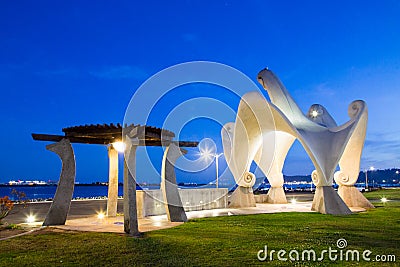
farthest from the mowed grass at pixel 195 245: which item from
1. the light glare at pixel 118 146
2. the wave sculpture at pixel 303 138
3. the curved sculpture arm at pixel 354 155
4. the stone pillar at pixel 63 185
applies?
the curved sculpture arm at pixel 354 155

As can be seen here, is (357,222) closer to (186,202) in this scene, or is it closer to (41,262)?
(186,202)

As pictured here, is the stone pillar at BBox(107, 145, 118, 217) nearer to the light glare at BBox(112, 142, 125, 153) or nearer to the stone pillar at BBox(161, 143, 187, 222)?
the light glare at BBox(112, 142, 125, 153)

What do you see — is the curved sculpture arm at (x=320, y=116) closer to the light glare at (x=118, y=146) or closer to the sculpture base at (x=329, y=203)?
the sculpture base at (x=329, y=203)

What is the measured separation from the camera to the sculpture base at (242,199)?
841 inches

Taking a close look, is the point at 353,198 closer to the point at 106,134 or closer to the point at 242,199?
the point at 242,199

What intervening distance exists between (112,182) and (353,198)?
13.2 metres

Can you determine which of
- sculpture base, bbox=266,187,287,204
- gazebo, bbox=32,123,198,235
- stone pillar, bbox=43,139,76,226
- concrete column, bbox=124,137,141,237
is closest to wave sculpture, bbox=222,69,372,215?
sculpture base, bbox=266,187,287,204

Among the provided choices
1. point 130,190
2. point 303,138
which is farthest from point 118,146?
Result: point 303,138

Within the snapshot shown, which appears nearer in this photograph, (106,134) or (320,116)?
(106,134)

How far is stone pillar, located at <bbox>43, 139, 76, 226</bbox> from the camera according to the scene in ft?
39.5

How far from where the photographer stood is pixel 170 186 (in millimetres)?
13133

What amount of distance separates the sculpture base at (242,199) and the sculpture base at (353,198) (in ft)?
17.0

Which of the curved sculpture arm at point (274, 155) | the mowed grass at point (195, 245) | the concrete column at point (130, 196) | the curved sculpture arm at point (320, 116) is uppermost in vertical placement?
the curved sculpture arm at point (320, 116)

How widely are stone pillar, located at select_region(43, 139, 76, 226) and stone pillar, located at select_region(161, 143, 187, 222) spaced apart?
3189 mm
